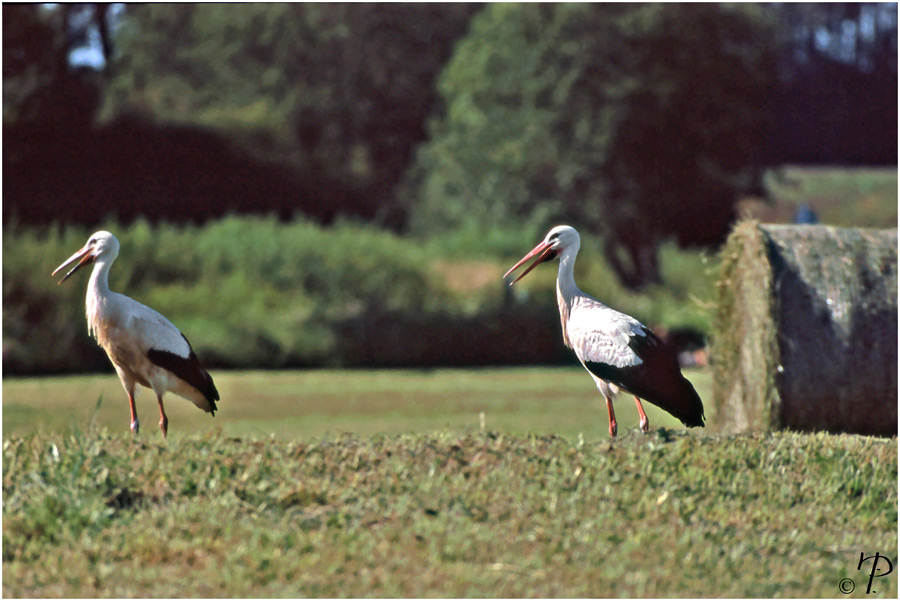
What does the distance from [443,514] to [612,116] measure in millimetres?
28615

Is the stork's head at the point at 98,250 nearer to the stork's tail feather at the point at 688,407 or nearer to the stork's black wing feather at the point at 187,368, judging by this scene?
the stork's black wing feather at the point at 187,368

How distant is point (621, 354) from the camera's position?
26.6ft

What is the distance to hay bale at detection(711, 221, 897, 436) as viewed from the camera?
1089 centimetres

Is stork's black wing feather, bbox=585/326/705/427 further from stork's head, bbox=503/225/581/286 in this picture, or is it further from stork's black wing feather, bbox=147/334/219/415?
stork's black wing feather, bbox=147/334/219/415

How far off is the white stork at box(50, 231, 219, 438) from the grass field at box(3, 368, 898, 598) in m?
0.39

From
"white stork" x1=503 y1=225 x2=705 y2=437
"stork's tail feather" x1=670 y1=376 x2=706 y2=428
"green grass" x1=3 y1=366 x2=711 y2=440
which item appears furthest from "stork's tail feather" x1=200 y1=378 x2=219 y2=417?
"green grass" x1=3 y1=366 x2=711 y2=440

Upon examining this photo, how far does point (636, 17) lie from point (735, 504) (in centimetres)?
2891

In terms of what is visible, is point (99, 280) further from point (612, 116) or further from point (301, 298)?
point (612, 116)

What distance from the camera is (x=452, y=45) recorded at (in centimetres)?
4509

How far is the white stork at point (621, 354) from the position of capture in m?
8.10

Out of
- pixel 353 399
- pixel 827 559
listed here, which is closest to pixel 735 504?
pixel 827 559

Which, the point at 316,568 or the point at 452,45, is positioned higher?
the point at 452,45

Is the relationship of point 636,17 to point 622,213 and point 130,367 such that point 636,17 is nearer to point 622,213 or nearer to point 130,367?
point 622,213

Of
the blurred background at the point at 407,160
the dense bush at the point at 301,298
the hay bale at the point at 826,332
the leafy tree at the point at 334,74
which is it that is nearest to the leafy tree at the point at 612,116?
the blurred background at the point at 407,160
